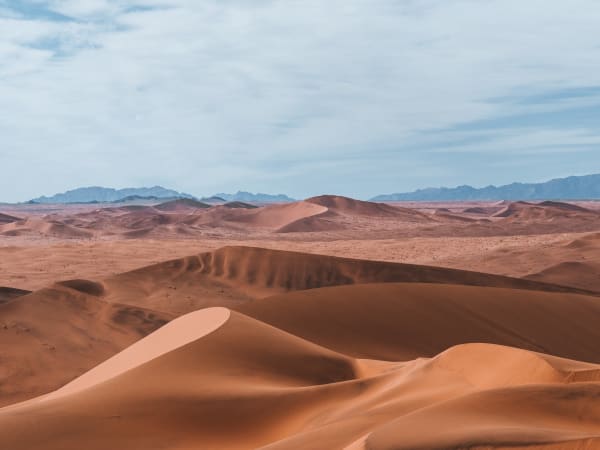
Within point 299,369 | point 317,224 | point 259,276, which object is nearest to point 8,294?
point 259,276

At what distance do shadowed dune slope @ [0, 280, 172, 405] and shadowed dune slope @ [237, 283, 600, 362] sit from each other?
226 cm

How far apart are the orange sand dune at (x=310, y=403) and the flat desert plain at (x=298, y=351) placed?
2 cm

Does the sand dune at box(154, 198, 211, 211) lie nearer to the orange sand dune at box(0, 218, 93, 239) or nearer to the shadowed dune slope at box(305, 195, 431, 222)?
the shadowed dune slope at box(305, 195, 431, 222)

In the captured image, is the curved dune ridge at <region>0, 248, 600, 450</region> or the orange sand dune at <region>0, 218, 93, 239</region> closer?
the curved dune ridge at <region>0, 248, 600, 450</region>

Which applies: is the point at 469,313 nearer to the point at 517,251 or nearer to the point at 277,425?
the point at 277,425

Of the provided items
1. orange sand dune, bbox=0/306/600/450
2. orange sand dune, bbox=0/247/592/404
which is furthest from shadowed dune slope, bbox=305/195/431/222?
orange sand dune, bbox=0/306/600/450

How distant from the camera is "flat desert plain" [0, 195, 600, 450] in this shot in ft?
14.4

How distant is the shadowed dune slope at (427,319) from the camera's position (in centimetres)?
1127

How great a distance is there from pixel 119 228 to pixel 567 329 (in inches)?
1823

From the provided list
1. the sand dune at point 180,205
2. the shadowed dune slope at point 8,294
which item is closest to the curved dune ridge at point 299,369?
the shadowed dune slope at point 8,294

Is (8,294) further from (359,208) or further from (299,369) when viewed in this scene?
(359,208)

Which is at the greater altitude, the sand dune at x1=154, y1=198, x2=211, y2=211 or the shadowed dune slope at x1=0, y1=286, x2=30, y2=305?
the sand dune at x1=154, y1=198, x2=211, y2=211

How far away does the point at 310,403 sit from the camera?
5898mm

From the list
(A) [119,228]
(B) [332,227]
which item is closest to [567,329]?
(B) [332,227]
